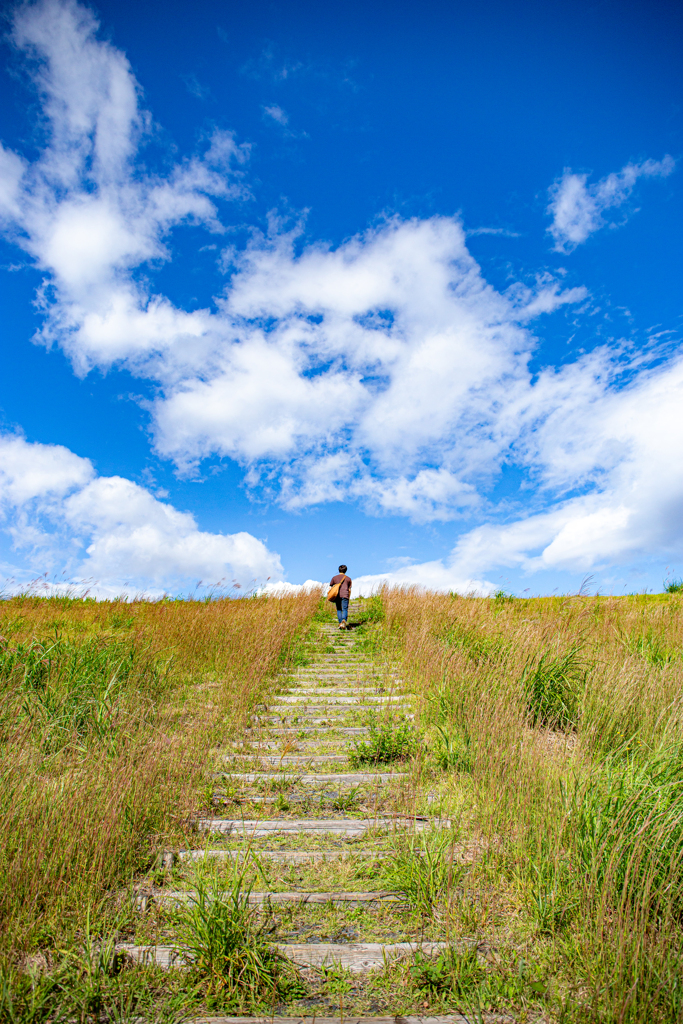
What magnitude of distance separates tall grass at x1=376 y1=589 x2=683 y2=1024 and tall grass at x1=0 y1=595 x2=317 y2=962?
2.32m

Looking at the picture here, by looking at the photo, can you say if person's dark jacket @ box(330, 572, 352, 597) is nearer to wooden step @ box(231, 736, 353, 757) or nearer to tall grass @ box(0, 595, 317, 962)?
tall grass @ box(0, 595, 317, 962)

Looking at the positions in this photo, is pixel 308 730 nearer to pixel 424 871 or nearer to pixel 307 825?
pixel 307 825

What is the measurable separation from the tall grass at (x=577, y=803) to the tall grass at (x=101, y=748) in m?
2.32

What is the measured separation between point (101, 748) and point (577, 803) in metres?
3.97

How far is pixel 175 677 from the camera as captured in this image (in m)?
7.34

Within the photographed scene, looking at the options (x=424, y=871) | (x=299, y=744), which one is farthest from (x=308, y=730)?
(x=424, y=871)

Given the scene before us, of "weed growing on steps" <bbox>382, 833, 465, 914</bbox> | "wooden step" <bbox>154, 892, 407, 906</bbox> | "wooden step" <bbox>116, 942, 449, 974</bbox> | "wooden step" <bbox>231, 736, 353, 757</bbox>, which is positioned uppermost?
"wooden step" <bbox>231, 736, 353, 757</bbox>

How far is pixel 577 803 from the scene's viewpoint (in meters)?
3.08

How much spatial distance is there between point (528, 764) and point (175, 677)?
523cm

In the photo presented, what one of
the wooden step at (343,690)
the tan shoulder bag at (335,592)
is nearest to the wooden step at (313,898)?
the wooden step at (343,690)

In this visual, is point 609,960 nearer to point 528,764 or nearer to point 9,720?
point 528,764

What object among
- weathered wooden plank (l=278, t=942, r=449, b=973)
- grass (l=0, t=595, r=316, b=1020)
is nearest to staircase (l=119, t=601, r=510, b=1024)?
weathered wooden plank (l=278, t=942, r=449, b=973)

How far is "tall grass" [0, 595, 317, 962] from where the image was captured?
2971 mm

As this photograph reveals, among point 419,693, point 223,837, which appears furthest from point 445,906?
point 419,693
